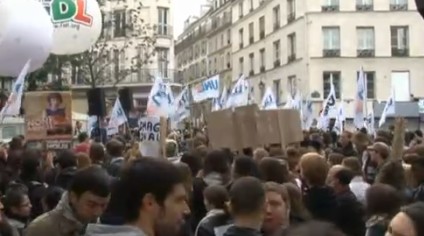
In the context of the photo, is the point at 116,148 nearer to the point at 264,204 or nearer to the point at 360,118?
the point at 264,204

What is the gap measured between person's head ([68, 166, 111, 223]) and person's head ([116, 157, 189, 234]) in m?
1.52

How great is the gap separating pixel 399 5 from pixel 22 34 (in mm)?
43769

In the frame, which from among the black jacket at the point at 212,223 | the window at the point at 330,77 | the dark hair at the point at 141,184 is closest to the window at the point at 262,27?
the window at the point at 330,77

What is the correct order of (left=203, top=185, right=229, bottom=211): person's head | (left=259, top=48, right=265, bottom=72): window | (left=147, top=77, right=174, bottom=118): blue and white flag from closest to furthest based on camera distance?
1. (left=203, top=185, right=229, bottom=211): person's head
2. (left=147, top=77, right=174, bottom=118): blue and white flag
3. (left=259, top=48, right=265, bottom=72): window

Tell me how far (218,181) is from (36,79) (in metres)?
22.9

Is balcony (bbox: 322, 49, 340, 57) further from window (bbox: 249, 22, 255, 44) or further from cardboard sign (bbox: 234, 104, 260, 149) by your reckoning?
cardboard sign (bbox: 234, 104, 260, 149)

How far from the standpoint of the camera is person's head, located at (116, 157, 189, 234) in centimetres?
357

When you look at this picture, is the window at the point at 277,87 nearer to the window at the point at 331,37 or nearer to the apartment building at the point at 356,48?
the apartment building at the point at 356,48

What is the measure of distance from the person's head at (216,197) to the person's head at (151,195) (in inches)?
110

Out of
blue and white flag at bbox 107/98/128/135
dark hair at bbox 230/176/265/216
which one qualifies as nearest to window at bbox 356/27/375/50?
blue and white flag at bbox 107/98/128/135

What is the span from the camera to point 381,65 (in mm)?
51281

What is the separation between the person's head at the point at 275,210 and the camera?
5.85 metres

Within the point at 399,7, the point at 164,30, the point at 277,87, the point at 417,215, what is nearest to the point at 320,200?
the point at 417,215

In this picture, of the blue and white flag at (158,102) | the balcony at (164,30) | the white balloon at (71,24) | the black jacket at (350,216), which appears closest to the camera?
the black jacket at (350,216)
